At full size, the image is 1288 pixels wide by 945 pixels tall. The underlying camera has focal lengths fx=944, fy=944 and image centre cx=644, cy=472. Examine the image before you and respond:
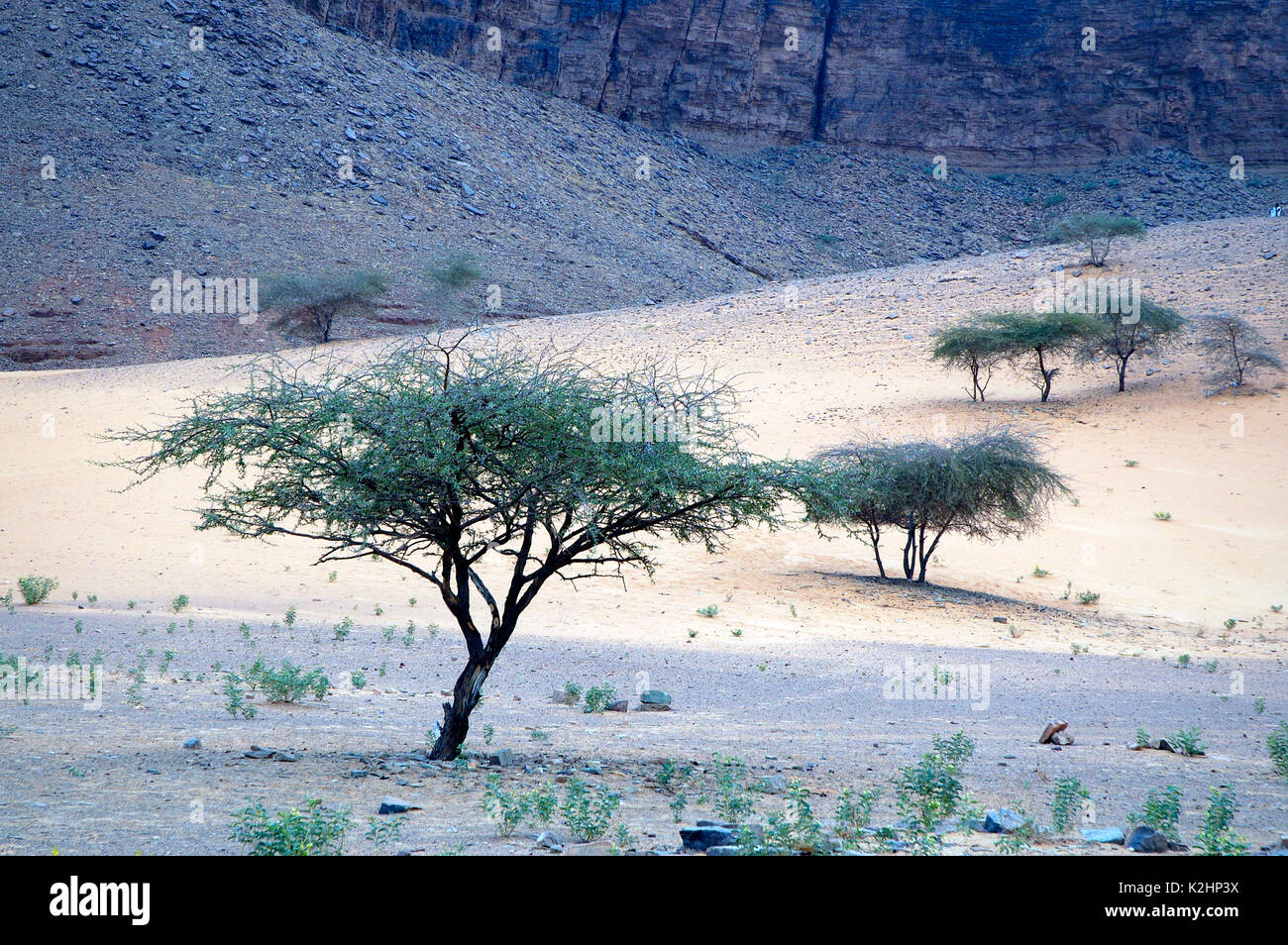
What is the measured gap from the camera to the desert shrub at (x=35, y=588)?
14234 mm

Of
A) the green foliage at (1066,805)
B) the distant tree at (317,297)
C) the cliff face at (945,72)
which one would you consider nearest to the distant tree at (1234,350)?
the green foliage at (1066,805)

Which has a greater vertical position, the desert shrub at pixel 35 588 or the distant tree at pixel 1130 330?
the distant tree at pixel 1130 330

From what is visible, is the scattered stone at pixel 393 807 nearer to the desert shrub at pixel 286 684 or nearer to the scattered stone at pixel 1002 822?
the scattered stone at pixel 1002 822

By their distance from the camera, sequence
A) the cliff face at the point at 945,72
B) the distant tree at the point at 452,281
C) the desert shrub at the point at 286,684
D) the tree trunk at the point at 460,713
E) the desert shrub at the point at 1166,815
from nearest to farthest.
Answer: the desert shrub at the point at 1166,815
the tree trunk at the point at 460,713
the desert shrub at the point at 286,684
the distant tree at the point at 452,281
the cliff face at the point at 945,72

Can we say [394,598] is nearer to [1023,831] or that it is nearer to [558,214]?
[1023,831]

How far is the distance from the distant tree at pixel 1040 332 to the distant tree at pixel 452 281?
23719 millimetres

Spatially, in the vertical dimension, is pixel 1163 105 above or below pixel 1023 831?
above

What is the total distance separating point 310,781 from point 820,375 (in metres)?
26.0

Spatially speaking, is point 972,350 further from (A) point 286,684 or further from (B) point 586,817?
(B) point 586,817

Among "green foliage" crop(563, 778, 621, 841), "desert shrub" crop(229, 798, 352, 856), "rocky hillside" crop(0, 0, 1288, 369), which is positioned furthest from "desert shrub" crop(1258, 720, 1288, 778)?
"rocky hillside" crop(0, 0, 1288, 369)

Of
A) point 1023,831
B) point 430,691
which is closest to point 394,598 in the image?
point 430,691

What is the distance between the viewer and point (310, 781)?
628 centimetres

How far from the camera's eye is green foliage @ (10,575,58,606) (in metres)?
14.2

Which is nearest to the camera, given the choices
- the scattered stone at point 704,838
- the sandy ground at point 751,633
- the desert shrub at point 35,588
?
the scattered stone at point 704,838
